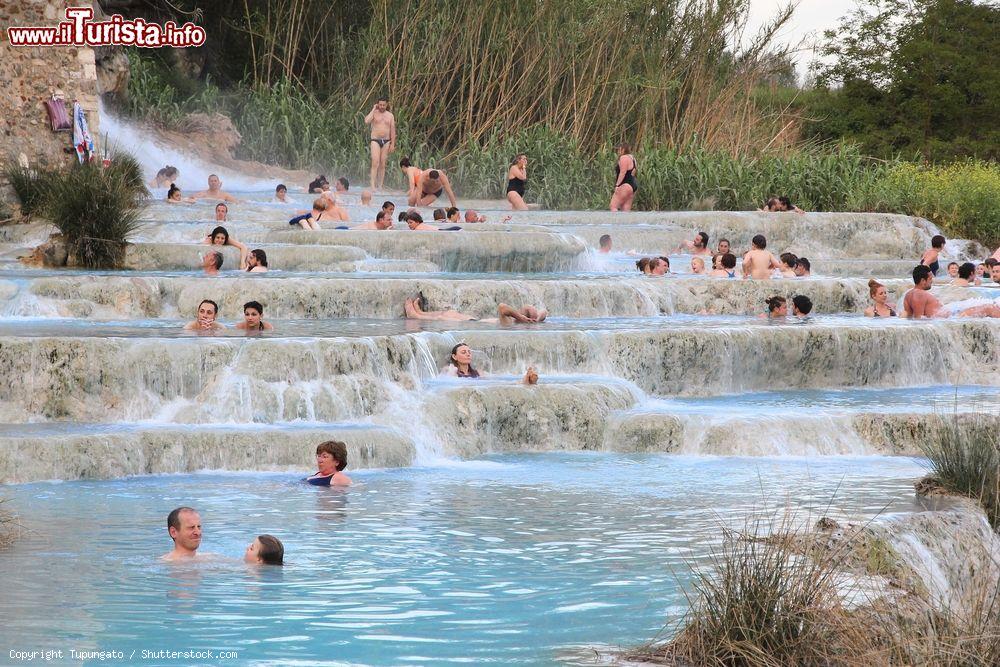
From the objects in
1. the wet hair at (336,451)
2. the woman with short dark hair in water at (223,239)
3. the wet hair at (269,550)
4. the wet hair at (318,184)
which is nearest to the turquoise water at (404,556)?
the wet hair at (269,550)

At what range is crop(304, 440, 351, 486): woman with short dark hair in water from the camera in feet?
27.2

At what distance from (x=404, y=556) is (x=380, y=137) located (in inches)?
625

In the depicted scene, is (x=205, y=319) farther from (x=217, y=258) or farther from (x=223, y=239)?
(x=223, y=239)

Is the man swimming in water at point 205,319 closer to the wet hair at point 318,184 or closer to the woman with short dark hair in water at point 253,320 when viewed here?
the woman with short dark hair in water at point 253,320

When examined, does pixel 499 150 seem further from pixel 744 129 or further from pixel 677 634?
pixel 677 634

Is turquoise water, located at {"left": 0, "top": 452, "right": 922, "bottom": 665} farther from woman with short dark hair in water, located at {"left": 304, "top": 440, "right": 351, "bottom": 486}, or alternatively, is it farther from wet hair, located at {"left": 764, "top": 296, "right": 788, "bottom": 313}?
wet hair, located at {"left": 764, "top": 296, "right": 788, "bottom": 313}

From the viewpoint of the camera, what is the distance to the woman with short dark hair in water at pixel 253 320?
1130 cm

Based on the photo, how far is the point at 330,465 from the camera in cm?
834

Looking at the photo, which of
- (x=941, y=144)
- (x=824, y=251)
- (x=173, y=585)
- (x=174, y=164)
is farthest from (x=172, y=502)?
(x=941, y=144)

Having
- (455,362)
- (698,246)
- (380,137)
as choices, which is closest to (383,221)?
(698,246)

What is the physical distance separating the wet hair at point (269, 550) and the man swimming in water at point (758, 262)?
10188 millimetres

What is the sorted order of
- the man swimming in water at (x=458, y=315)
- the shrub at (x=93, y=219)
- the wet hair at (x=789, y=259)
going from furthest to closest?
the wet hair at (x=789, y=259) → the shrub at (x=93, y=219) → the man swimming in water at (x=458, y=315)

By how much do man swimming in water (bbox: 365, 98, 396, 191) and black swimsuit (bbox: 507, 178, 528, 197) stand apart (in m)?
2.13

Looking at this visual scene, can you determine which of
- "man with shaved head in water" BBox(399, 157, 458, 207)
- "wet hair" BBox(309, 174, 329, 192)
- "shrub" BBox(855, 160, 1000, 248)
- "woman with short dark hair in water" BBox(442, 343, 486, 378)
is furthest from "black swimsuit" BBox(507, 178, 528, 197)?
"woman with short dark hair in water" BBox(442, 343, 486, 378)
